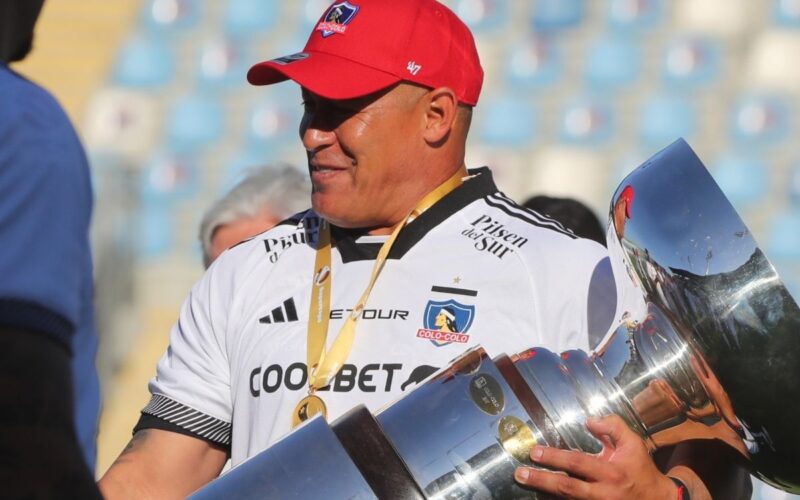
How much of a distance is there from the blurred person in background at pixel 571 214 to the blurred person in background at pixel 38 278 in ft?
6.23

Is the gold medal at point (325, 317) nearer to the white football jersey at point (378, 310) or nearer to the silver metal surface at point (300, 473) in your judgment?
the white football jersey at point (378, 310)

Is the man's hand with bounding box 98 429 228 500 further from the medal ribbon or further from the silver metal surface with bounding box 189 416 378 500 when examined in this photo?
the silver metal surface with bounding box 189 416 378 500

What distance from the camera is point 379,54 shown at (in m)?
2.12

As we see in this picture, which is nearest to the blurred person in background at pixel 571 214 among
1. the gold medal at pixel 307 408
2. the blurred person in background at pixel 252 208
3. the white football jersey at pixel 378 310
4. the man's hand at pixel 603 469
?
the blurred person in background at pixel 252 208

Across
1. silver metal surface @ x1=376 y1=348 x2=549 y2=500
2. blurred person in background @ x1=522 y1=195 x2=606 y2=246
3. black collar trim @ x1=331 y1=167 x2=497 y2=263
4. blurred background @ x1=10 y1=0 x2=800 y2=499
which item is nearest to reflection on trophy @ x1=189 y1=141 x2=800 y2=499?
silver metal surface @ x1=376 y1=348 x2=549 y2=500

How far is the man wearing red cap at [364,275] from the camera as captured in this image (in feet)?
6.51

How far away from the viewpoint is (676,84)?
6438mm

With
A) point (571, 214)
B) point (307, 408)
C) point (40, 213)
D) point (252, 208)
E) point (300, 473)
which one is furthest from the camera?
point (252, 208)

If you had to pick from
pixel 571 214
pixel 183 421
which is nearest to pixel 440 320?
pixel 183 421

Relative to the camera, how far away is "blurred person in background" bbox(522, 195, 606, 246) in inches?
117

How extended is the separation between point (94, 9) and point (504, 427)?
6217 millimetres

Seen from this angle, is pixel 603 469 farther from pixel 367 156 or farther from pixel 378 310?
pixel 367 156

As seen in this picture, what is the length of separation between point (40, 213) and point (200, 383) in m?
1.06

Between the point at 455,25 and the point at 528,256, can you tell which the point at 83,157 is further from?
the point at 455,25
